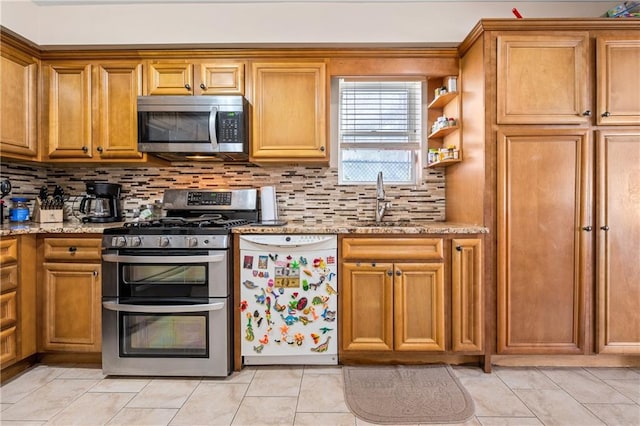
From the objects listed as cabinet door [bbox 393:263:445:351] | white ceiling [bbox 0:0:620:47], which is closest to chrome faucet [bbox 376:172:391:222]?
cabinet door [bbox 393:263:445:351]

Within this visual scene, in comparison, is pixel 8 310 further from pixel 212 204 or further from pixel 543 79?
pixel 543 79

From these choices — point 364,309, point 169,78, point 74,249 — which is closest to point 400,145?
point 364,309

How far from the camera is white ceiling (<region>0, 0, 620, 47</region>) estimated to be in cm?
251

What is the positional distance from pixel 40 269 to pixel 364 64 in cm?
264

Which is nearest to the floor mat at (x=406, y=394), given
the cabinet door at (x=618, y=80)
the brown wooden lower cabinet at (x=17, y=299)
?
the cabinet door at (x=618, y=80)

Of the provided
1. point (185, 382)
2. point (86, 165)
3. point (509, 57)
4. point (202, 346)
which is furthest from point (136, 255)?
point (509, 57)

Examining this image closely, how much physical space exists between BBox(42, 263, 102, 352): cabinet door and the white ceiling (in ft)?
5.38

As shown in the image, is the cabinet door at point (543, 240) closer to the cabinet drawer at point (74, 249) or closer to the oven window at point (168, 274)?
the oven window at point (168, 274)

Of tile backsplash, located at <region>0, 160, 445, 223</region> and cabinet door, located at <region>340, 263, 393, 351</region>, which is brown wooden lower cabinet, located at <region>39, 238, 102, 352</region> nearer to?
tile backsplash, located at <region>0, 160, 445, 223</region>

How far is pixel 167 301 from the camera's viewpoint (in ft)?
7.02

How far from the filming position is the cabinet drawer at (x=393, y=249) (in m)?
2.21

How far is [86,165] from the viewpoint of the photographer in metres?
2.86

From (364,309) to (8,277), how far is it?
2.21 meters

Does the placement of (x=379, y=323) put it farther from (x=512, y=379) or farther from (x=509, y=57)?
(x=509, y=57)
